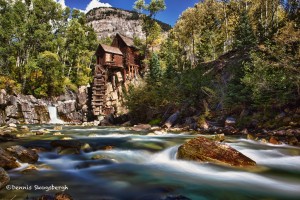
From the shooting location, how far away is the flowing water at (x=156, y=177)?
598cm

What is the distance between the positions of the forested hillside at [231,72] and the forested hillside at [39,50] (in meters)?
14.8

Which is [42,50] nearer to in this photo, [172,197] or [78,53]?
[78,53]

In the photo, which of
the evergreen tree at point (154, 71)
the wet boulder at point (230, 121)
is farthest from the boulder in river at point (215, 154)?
the evergreen tree at point (154, 71)

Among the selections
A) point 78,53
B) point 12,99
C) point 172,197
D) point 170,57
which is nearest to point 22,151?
point 172,197

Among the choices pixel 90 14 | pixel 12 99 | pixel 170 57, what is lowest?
pixel 12 99

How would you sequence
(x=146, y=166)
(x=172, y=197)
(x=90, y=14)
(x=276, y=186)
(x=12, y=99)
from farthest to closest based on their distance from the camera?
(x=90, y=14)
(x=12, y=99)
(x=146, y=166)
(x=276, y=186)
(x=172, y=197)

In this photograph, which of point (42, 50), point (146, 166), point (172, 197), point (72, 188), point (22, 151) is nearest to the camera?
point (172, 197)

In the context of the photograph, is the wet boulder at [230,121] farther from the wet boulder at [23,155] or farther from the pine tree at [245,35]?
the wet boulder at [23,155]

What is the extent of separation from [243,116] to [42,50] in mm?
36238

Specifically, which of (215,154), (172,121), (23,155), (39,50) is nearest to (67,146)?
(23,155)

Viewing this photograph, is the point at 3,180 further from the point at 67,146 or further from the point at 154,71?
the point at 154,71

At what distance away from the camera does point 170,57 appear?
37.5 meters

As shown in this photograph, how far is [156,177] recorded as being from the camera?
24.4ft

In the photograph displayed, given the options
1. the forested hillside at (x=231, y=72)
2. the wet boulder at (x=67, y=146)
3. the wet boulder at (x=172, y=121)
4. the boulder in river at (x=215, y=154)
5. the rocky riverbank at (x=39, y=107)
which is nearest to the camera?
the boulder in river at (x=215, y=154)
